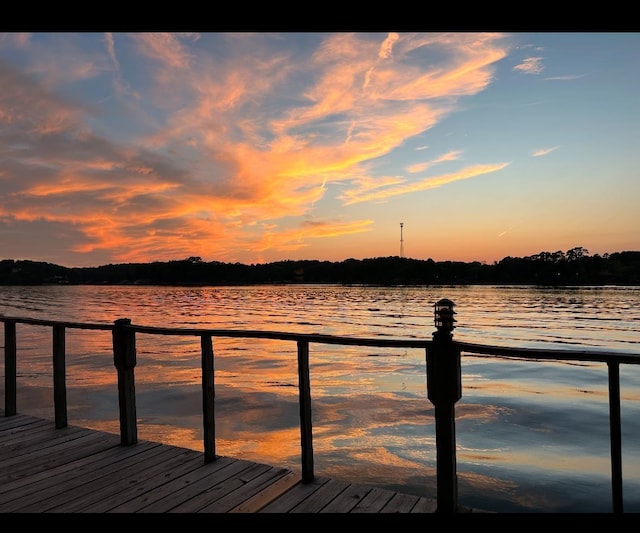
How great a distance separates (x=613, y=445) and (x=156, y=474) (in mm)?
3702

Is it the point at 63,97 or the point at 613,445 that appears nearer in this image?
the point at 613,445

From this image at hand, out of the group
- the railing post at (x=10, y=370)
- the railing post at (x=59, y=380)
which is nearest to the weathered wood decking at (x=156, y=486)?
the railing post at (x=59, y=380)

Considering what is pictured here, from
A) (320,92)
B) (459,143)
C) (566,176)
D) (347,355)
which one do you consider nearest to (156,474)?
(320,92)

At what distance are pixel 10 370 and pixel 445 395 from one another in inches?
244

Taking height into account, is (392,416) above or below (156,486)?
below

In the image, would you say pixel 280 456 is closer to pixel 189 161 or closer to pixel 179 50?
pixel 179 50

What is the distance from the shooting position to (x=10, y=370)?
6.77 m

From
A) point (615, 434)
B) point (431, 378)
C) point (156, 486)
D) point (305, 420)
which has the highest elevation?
point (431, 378)

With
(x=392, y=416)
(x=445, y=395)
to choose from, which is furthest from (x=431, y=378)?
(x=392, y=416)

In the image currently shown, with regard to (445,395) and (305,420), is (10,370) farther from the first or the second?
(445,395)

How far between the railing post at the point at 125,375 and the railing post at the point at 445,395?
3.31 meters

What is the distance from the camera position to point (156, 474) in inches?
173

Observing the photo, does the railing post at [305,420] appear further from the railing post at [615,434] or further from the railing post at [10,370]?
the railing post at [10,370]
